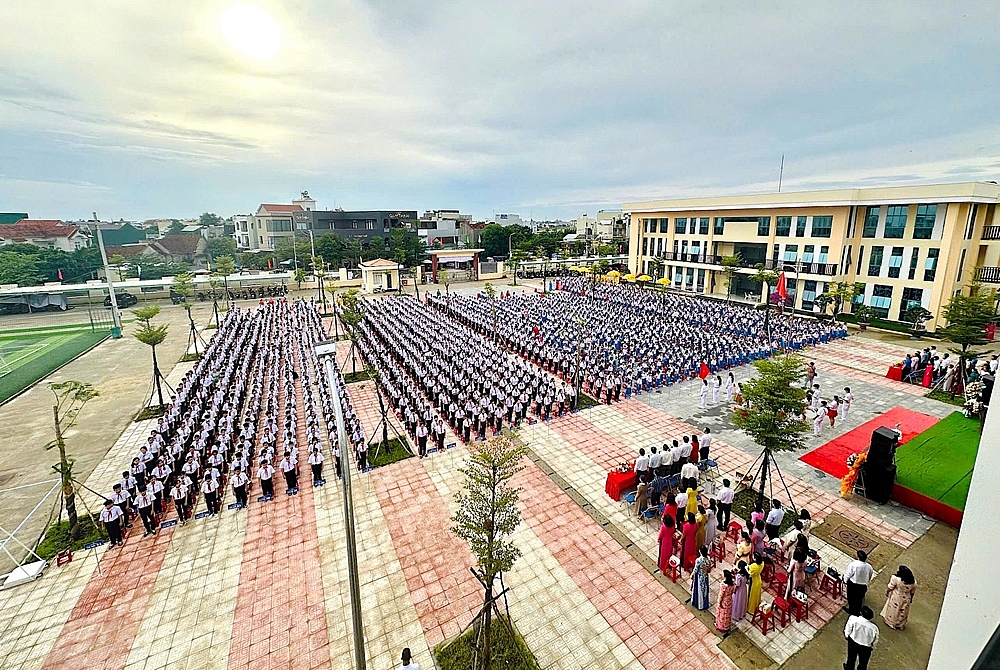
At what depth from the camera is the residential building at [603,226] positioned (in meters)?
83.0

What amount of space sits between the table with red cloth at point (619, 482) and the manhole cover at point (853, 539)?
392cm

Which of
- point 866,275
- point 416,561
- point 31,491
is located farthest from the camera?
point 866,275

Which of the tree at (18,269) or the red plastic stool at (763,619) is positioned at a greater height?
the tree at (18,269)

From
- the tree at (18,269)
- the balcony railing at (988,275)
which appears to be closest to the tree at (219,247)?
the tree at (18,269)

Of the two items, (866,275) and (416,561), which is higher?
(866,275)

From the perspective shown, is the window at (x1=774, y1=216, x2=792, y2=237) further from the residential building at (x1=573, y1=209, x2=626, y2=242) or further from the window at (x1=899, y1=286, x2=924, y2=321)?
the residential building at (x1=573, y1=209, x2=626, y2=242)

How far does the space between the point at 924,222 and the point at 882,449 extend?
77.0ft

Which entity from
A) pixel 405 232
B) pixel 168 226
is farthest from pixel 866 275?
pixel 168 226

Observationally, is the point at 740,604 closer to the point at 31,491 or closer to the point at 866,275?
the point at 31,491

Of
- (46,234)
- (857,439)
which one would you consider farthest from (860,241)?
(46,234)

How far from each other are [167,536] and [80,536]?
1.85 meters

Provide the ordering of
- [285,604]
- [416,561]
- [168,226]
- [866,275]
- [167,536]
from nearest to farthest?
[285,604]
[416,561]
[167,536]
[866,275]
[168,226]

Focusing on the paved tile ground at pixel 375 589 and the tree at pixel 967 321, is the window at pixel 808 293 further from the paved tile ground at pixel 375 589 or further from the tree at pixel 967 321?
the paved tile ground at pixel 375 589

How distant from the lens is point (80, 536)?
917 centimetres
